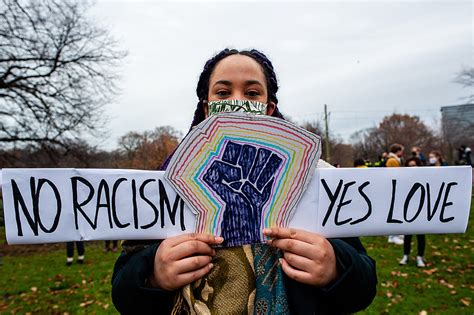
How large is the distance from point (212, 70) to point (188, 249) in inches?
28.3

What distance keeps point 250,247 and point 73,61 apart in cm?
1296

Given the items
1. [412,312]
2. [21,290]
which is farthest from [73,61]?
[412,312]

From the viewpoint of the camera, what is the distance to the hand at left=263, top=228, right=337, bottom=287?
100 centimetres

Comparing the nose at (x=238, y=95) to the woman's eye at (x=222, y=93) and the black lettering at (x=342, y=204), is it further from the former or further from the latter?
the black lettering at (x=342, y=204)

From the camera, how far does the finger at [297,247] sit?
1.02 meters

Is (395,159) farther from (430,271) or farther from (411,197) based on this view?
(411,197)

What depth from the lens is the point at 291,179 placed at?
1.11m

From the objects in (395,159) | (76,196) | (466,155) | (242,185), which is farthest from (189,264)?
(466,155)

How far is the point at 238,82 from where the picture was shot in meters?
1.22

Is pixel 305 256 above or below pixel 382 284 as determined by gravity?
above

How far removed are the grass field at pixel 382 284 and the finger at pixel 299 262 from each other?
388cm

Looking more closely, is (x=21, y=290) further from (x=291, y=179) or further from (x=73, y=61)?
(x=73, y=61)

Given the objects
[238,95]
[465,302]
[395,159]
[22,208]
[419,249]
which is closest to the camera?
[22,208]

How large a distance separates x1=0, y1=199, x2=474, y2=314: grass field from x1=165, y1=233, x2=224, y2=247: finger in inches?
158
